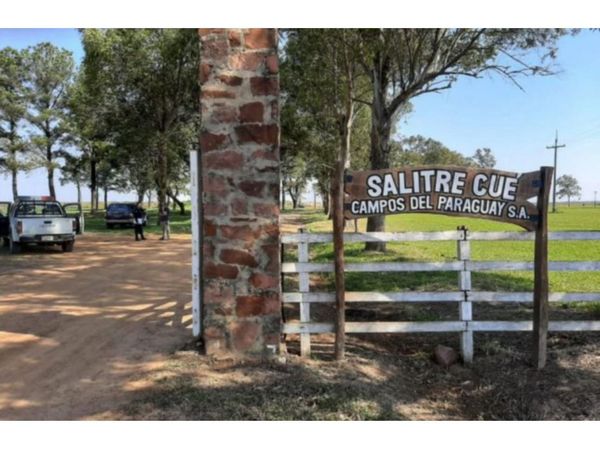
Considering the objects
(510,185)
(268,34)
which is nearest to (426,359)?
(510,185)

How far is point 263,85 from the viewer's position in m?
4.67

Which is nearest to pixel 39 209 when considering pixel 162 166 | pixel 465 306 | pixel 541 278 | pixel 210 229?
pixel 162 166

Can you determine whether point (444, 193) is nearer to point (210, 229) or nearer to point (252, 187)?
point (252, 187)

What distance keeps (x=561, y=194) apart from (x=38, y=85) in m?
121

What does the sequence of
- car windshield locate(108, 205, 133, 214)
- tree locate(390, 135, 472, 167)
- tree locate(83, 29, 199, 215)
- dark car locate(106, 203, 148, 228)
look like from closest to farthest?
tree locate(83, 29, 199, 215) < dark car locate(106, 203, 148, 228) < car windshield locate(108, 205, 133, 214) < tree locate(390, 135, 472, 167)

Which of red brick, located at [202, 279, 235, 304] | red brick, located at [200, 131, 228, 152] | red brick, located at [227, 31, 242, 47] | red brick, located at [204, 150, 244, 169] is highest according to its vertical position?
red brick, located at [227, 31, 242, 47]

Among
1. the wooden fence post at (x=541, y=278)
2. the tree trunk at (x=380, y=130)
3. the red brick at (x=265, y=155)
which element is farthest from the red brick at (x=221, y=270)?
the tree trunk at (x=380, y=130)

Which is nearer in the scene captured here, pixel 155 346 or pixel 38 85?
pixel 155 346

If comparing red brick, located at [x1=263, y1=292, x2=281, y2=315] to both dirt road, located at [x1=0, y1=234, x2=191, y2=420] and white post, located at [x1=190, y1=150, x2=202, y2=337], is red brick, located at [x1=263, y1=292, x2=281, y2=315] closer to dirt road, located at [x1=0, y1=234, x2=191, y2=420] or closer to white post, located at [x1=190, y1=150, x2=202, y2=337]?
white post, located at [x1=190, y1=150, x2=202, y2=337]

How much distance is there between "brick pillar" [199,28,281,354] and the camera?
4680 millimetres

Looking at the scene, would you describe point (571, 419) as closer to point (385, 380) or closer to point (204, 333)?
point (385, 380)

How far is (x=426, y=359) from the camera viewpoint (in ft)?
17.3

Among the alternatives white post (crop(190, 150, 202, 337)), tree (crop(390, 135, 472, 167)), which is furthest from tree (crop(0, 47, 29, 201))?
tree (crop(390, 135, 472, 167))

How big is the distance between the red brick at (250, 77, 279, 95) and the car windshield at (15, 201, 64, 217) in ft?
43.2
